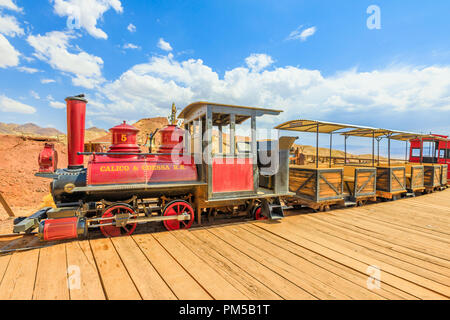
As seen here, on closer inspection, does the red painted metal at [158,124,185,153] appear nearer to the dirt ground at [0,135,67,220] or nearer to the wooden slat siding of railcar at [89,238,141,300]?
the wooden slat siding of railcar at [89,238,141,300]

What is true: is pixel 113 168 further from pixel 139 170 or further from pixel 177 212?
pixel 177 212

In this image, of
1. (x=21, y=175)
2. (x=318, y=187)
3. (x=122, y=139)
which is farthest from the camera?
(x=21, y=175)

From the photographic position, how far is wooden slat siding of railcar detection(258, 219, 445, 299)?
2963 mm

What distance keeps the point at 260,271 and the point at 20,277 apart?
11.5 ft

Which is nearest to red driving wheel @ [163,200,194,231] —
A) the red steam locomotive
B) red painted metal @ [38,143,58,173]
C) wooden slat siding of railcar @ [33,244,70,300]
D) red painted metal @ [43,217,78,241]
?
the red steam locomotive

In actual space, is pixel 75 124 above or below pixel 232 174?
above

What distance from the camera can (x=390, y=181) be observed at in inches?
338

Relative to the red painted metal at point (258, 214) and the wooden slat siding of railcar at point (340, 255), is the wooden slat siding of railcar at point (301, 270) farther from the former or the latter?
the red painted metal at point (258, 214)

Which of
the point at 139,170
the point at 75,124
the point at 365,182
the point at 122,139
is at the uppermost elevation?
the point at 75,124

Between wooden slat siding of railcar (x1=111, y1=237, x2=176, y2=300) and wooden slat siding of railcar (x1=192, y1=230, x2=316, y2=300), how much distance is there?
1.24 m

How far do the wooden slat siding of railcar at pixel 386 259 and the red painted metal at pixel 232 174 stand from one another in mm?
1873

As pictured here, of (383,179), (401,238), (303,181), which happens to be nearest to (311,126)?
(303,181)

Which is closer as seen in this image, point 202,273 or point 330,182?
point 202,273

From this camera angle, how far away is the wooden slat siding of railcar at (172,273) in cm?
280
